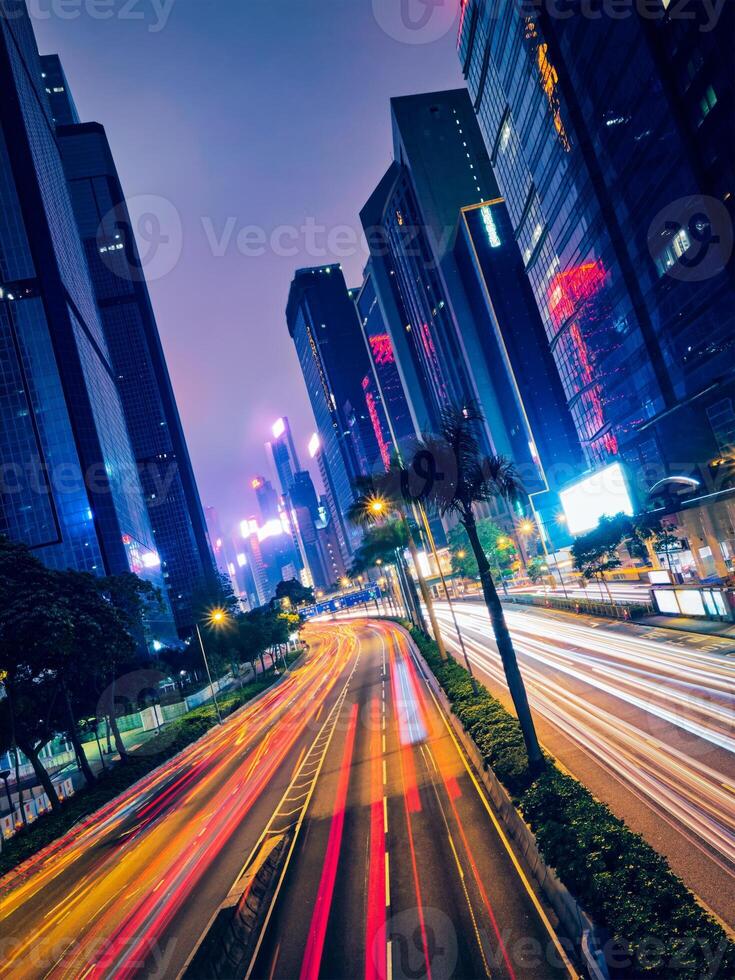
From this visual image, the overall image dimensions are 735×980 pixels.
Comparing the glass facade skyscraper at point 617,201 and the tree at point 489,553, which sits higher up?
the glass facade skyscraper at point 617,201

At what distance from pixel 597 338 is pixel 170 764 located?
70.0 meters

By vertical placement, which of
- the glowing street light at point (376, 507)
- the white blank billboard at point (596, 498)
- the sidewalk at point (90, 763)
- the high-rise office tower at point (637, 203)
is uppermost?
the high-rise office tower at point (637, 203)

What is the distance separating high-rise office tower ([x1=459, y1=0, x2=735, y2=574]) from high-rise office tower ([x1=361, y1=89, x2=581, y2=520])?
5223 cm

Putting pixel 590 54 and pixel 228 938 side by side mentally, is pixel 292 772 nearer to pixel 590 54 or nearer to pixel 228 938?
pixel 228 938

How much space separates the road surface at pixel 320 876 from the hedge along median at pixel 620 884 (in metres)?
1.27

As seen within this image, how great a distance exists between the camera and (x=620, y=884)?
9297 millimetres

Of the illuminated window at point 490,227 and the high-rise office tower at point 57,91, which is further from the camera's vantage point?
the high-rise office tower at point 57,91

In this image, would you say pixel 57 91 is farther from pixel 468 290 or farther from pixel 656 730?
pixel 656 730

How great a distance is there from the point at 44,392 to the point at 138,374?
3787 inches

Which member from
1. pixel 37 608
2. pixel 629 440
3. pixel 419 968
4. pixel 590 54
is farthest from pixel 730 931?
pixel 590 54

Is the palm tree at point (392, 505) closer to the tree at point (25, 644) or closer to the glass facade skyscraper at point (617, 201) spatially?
the tree at point (25, 644)

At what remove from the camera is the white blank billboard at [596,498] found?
64.1 metres

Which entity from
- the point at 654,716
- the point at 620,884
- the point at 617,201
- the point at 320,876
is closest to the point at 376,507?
the point at 654,716

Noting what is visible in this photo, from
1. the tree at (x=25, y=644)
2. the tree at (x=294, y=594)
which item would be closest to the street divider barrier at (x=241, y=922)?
the tree at (x=25, y=644)
